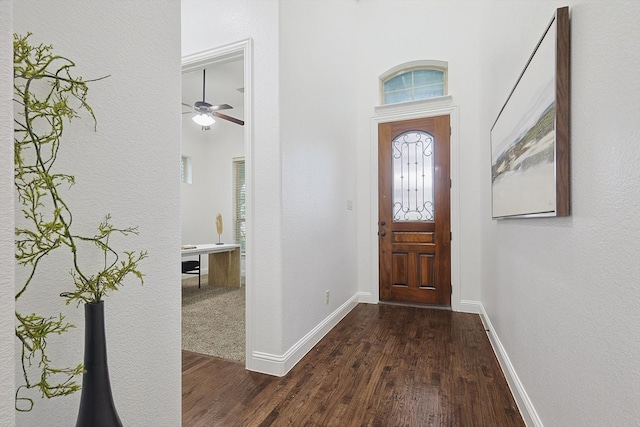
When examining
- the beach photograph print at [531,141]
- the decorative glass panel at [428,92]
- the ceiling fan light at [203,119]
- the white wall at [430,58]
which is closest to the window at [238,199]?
the ceiling fan light at [203,119]

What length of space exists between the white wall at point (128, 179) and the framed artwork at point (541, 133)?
57.0 inches

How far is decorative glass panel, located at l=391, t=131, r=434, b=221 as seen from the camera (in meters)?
3.68

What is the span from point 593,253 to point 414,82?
134 inches

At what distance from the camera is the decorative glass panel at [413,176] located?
145 inches

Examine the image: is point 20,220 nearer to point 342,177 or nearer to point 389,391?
point 389,391

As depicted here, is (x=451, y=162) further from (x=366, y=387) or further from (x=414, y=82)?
(x=366, y=387)

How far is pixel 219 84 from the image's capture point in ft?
15.9

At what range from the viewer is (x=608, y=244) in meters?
0.86

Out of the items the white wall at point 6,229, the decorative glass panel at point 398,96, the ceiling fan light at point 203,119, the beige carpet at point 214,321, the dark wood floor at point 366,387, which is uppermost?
the decorative glass panel at point 398,96

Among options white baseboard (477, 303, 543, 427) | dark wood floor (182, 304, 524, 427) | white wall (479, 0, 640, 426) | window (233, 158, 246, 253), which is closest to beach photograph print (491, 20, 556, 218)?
white wall (479, 0, 640, 426)

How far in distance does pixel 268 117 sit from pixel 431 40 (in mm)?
2636

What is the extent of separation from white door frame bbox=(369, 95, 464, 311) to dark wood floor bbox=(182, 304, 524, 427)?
3.14ft

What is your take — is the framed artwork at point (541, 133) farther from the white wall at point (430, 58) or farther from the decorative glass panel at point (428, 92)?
the decorative glass panel at point (428, 92)

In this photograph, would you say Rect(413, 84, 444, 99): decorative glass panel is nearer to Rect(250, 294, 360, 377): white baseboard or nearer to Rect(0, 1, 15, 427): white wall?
Result: Rect(250, 294, 360, 377): white baseboard
